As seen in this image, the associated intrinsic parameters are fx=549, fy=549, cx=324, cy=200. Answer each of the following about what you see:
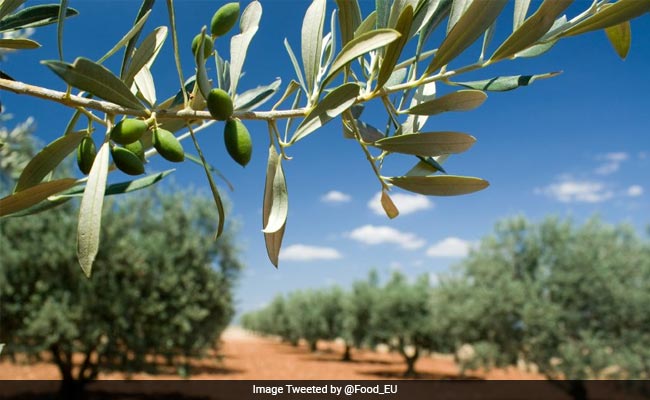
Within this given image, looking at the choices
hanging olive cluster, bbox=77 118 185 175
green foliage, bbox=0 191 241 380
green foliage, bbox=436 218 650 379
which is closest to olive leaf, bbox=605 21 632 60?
hanging olive cluster, bbox=77 118 185 175

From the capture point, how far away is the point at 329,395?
36.4 feet

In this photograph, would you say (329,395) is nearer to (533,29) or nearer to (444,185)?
(444,185)

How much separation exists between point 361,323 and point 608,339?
13358 millimetres

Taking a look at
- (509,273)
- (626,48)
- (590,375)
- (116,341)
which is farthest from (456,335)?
(626,48)

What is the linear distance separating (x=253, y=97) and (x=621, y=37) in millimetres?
595

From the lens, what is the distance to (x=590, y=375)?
1241cm

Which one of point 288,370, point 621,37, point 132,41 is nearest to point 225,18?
point 132,41

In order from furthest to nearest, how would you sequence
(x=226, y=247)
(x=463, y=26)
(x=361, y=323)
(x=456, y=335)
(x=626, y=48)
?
(x=361, y=323) < (x=456, y=335) < (x=226, y=247) < (x=626, y=48) < (x=463, y=26)

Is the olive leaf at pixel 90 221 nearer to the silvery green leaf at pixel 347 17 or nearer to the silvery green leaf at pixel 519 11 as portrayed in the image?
the silvery green leaf at pixel 347 17

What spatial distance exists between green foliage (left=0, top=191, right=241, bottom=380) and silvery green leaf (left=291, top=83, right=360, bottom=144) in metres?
10.2

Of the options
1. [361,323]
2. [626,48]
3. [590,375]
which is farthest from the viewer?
[361,323]

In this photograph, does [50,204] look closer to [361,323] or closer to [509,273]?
[509,273]

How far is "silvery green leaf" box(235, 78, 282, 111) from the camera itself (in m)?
0.74

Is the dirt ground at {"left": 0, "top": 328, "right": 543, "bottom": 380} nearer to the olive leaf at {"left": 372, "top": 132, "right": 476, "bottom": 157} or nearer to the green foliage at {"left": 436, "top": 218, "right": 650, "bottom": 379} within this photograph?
the green foliage at {"left": 436, "top": 218, "right": 650, "bottom": 379}
